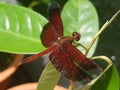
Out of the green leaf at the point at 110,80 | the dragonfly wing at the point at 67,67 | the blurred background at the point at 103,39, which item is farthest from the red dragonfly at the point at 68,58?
the blurred background at the point at 103,39

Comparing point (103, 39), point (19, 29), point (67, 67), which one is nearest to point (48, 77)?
point (67, 67)

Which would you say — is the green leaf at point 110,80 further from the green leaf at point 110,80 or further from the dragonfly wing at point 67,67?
the dragonfly wing at point 67,67

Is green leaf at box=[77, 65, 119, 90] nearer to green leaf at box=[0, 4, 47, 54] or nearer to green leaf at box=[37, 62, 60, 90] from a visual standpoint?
green leaf at box=[37, 62, 60, 90]

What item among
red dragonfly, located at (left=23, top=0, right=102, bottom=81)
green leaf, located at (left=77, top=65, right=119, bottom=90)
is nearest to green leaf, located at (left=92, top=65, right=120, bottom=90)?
green leaf, located at (left=77, top=65, right=119, bottom=90)

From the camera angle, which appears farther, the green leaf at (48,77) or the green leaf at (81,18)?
the green leaf at (81,18)

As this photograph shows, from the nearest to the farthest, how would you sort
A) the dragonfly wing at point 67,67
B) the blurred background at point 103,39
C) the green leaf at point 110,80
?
the dragonfly wing at point 67,67, the green leaf at point 110,80, the blurred background at point 103,39

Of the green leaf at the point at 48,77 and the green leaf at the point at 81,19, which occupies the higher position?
the green leaf at the point at 48,77

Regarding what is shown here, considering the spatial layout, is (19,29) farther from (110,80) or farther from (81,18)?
(110,80)
